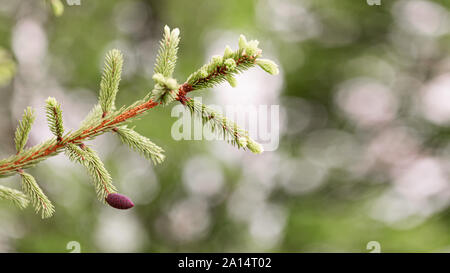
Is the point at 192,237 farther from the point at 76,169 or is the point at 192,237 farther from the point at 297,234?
the point at 76,169

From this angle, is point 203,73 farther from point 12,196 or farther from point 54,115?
point 12,196

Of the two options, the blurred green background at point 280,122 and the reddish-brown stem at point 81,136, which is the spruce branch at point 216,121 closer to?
the reddish-brown stem at point 81,136

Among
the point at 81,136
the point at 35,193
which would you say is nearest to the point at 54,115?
the point at 81,136

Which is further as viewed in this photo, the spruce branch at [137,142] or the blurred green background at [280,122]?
the blurred green background at [280,122]

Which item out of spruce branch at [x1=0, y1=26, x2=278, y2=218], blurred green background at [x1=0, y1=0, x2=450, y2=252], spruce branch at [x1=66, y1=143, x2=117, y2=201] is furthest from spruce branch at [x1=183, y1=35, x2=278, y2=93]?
blurred green background at [x1=0, y1=0, x2=450, y2=252]

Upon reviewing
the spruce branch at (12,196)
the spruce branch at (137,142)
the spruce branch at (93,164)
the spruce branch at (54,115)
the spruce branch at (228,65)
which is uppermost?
the spruce branch at (228,65)

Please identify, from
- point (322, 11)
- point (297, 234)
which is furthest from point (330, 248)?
point (322, 11)

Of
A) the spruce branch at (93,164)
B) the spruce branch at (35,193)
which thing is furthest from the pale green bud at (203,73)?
the spruce branch at (35,193)

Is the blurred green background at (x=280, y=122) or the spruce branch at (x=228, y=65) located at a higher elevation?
the blurred green background at (x=280, y=122)
